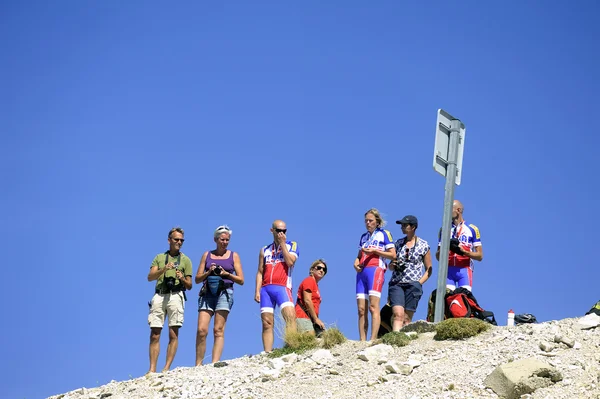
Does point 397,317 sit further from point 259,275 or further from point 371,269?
point 259,275

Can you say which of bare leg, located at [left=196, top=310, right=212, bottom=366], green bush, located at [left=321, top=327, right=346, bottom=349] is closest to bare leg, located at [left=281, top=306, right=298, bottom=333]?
green bush, located at [left=321, top=327, right=346, bottom=349]

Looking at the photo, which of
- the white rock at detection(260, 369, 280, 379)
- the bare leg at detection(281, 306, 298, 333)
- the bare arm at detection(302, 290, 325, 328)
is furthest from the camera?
the bare arm at detection(302, 290, 325, 328)

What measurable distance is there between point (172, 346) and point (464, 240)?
16.6ft

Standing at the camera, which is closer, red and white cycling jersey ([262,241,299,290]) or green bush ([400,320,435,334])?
green bush ([400,320,435,334])

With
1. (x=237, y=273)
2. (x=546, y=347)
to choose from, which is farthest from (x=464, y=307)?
(x=237, y=273)

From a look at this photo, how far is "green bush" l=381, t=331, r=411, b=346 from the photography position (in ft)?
46.3

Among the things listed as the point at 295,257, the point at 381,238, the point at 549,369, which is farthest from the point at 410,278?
the point at 549,369

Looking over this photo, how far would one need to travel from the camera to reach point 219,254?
15.9 m

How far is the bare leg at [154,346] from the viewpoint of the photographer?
1552 cm

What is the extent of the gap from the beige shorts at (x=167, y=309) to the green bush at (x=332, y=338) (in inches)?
93.3

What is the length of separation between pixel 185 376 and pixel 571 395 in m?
6.09

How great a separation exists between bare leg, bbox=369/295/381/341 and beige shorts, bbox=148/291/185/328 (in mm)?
3075

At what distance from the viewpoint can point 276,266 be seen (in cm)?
1565

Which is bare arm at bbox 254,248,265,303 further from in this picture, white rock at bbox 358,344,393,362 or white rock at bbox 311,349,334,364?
white rock at bbox 358,344,393,362
